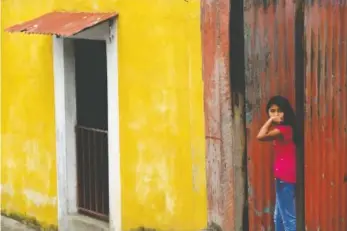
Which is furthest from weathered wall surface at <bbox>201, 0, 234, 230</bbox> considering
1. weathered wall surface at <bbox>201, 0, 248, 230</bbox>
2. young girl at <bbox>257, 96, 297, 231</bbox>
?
young girl at <bbox>257, 96, 297, 231</bbox>

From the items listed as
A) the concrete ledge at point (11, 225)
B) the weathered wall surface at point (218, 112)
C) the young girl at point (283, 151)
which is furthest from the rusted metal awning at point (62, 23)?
the concrete ledge at point (11, 225)

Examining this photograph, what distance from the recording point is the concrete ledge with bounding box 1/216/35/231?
9427mm

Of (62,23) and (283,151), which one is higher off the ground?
(62,23)

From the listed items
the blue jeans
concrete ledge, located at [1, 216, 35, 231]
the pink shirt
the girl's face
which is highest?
the girl's face

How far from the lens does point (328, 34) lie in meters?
5.95

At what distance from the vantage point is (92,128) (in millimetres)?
8555

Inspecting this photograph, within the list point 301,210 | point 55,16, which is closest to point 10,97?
point 55,16

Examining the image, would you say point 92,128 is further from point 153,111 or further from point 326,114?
point 326,114

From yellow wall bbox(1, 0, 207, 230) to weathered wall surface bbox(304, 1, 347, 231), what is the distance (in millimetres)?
1189

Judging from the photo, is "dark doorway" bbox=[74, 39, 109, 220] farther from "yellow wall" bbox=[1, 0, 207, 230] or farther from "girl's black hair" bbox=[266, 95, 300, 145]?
"girl's black hair" bbox=[266, 95, 300, 145]

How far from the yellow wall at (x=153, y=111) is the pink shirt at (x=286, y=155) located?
93cm

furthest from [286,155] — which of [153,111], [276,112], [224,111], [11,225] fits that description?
[11,225]

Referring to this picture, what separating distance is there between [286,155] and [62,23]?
293cm

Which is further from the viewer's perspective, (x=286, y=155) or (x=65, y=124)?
(x=65, y=124)
